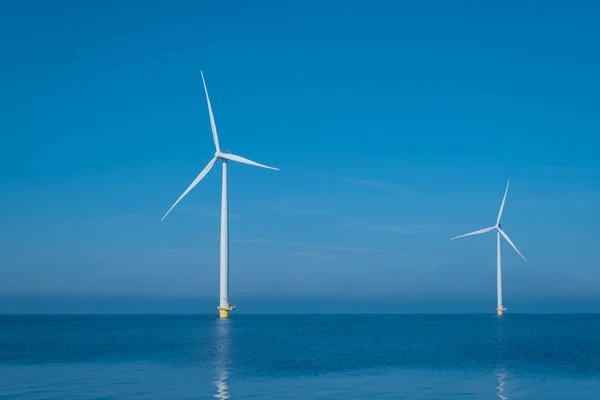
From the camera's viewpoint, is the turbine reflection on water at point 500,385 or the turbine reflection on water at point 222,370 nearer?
the turbine reflection on water at point 500,385

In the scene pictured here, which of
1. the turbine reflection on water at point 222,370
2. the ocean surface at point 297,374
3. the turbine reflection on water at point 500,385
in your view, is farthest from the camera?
the ocean surface at point 297,374

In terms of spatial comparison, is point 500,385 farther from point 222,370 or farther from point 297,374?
point 222,370

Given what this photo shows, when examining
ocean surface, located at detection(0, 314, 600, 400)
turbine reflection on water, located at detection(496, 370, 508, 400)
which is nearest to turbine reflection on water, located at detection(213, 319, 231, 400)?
ocean surface, located at detection(0, 314, 600, 400)

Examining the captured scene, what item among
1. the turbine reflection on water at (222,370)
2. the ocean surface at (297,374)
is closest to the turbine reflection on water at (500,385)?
the ocean surface at (297,374)

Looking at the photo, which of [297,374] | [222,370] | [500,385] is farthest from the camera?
[222,370]

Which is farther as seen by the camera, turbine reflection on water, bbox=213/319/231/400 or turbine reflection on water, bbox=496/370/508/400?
turbine reflection on water, bbox=213/319/231/400

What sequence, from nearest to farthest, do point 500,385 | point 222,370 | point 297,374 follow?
point 500,385 → point 297,374 → point 222,370

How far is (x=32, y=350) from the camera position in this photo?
8169 centimetres

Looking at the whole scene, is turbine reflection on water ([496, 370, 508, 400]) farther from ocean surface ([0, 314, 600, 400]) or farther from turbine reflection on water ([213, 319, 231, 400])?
turbine reflection on water ([213, 319, 231, 400])

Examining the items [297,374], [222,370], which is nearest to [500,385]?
[297,374]

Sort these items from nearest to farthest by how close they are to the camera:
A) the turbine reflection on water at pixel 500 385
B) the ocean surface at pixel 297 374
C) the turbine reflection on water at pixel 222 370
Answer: the turbine reflection on water at pixel 500 385
the turbine reflection on water at pixel 222 370
the ocean surface at pixel 297 374

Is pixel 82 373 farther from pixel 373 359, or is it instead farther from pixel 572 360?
pixel 572 360

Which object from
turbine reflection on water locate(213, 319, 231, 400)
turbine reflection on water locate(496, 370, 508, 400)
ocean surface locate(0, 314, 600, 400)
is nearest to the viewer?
turbine reflection on water locate(496, 370, 508, 400)

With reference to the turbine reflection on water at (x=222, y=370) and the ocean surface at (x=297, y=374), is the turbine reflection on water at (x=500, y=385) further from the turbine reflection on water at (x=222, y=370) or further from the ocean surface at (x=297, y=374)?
the turbine reflection on water at (x=222, y=370)
